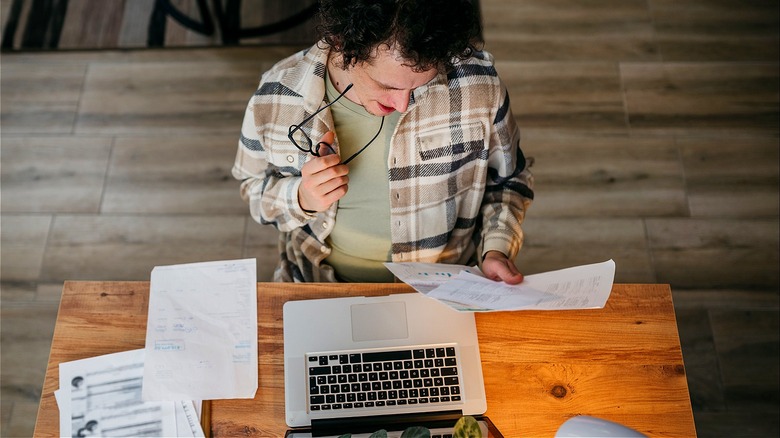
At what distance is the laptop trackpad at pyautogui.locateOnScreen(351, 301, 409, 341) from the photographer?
1.02 meters

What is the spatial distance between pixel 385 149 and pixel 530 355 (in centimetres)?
44

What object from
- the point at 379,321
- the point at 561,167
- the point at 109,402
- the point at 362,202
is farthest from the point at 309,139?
the point at 561,167

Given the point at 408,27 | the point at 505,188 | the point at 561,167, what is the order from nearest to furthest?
the point at 408,27 < the point at 505,188 < the point at 561,167

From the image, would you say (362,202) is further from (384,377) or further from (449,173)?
(384,377)

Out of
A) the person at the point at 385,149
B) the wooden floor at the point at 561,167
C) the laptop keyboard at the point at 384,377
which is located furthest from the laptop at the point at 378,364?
the wooden floor at the point at 561,167

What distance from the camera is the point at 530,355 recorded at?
1.02 meters

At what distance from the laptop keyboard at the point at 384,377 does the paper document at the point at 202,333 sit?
116mm

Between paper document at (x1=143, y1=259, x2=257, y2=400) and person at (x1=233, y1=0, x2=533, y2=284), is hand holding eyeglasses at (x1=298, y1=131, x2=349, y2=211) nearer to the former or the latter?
person at (x1=233, y1=0, x2=533, y2=284)

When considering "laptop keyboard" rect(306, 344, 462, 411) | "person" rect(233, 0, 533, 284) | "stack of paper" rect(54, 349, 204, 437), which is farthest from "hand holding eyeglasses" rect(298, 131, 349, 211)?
"stack of paper" rect(54, 349, 204, 437)

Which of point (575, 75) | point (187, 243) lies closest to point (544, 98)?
point (575, 75)

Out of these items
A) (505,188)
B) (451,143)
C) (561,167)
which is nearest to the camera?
(451,143)

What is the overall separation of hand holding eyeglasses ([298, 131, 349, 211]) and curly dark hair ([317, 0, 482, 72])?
17 centimetres

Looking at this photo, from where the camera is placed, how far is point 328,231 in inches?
47.2

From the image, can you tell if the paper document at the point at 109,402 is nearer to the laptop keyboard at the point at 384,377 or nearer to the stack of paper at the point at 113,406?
the stack of paper at the point at 113,406
